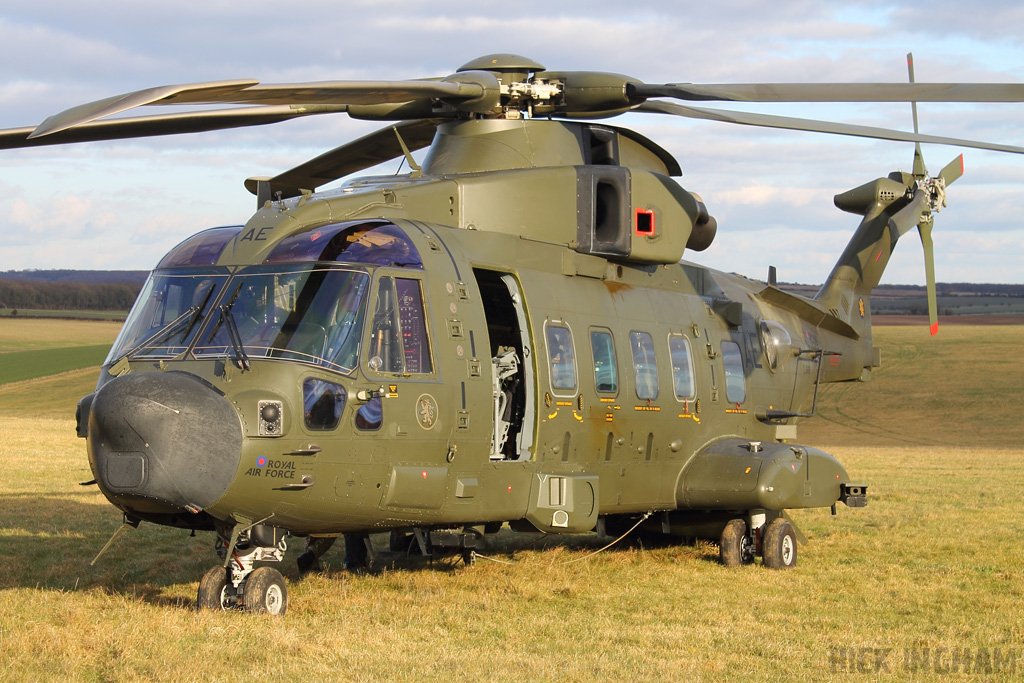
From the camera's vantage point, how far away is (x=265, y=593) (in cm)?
809

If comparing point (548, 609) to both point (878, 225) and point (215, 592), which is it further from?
point (878, 225)

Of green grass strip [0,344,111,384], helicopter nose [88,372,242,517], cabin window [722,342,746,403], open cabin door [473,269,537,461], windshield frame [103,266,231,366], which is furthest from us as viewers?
green grass strip [0,344,111,384]

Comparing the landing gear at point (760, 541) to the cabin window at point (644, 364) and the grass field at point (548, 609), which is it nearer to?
the grass field at point (548, 609)

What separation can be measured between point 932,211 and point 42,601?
12.6 meters

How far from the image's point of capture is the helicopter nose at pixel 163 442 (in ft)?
24.0

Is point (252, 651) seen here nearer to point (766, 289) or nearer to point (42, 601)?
point (42, 601)

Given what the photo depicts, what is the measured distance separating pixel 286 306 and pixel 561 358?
9.22 ft

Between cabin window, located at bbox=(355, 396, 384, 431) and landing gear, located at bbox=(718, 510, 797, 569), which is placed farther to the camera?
landing gear, located at bbox=(718, 510, 797, 569)

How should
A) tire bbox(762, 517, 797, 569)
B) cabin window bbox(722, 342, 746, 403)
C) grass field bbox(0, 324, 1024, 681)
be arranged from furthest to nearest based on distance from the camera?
1. cabin window bbox(722, 342, 746, 403)
2. tire bbox(762, 517, 797, 569)
3. grass field bbox(0, 324, 1024, 681)

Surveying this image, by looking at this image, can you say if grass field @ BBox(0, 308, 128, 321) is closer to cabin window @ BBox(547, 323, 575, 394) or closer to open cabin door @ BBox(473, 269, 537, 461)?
open cabin door @ BBox(473, 269, 537, 461)

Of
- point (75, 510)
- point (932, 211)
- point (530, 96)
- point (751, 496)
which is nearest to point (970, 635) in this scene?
point (751, 496)

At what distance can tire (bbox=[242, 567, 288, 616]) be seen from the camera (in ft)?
26.2

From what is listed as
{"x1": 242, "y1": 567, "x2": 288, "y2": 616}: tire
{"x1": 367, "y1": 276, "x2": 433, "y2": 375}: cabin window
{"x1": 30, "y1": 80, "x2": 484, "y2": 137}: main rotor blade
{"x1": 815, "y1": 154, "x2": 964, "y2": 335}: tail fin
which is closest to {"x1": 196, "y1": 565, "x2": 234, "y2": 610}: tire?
{"x1": 242, "y1": 567, "x2": 288, "y2": 616}: tire

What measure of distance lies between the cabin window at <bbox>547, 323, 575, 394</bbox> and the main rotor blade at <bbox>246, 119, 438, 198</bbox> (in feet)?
9.13
